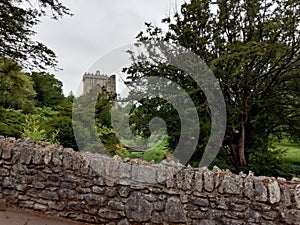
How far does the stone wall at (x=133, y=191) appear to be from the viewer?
2770mm

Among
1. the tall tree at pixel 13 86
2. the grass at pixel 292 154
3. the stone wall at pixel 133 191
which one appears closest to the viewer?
the stone wall at pixel 133 191

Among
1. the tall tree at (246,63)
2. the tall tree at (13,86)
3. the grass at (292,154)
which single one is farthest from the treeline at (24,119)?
the grass at (292,154)

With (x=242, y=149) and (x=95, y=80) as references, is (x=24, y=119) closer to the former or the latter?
(x=95, y=80)

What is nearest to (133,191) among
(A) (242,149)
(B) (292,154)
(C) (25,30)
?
(A) (242,149)

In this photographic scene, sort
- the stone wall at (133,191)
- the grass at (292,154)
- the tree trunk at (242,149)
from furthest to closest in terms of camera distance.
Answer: the grass at (292,154) < the tree trunk at (242,149) < the stone wall at (133,191)

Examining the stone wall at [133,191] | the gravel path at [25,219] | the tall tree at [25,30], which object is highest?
the tall tree at [25,30]

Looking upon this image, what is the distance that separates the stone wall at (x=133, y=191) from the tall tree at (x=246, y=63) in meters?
3.17

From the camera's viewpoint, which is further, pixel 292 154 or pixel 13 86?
pixel 292 154

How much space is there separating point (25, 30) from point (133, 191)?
538cm

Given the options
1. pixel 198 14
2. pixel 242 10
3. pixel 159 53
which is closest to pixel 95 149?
pixel 159 53

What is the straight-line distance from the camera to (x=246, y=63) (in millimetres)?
5762

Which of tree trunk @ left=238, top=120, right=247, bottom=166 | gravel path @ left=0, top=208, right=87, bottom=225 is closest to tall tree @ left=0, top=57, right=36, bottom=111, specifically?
gravel path @ left=0, top=208, right=87, bottom=225

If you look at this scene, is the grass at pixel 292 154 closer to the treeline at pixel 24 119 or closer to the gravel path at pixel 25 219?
the treeline at pixel 24 119

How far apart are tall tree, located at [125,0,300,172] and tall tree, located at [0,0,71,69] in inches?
87.0
